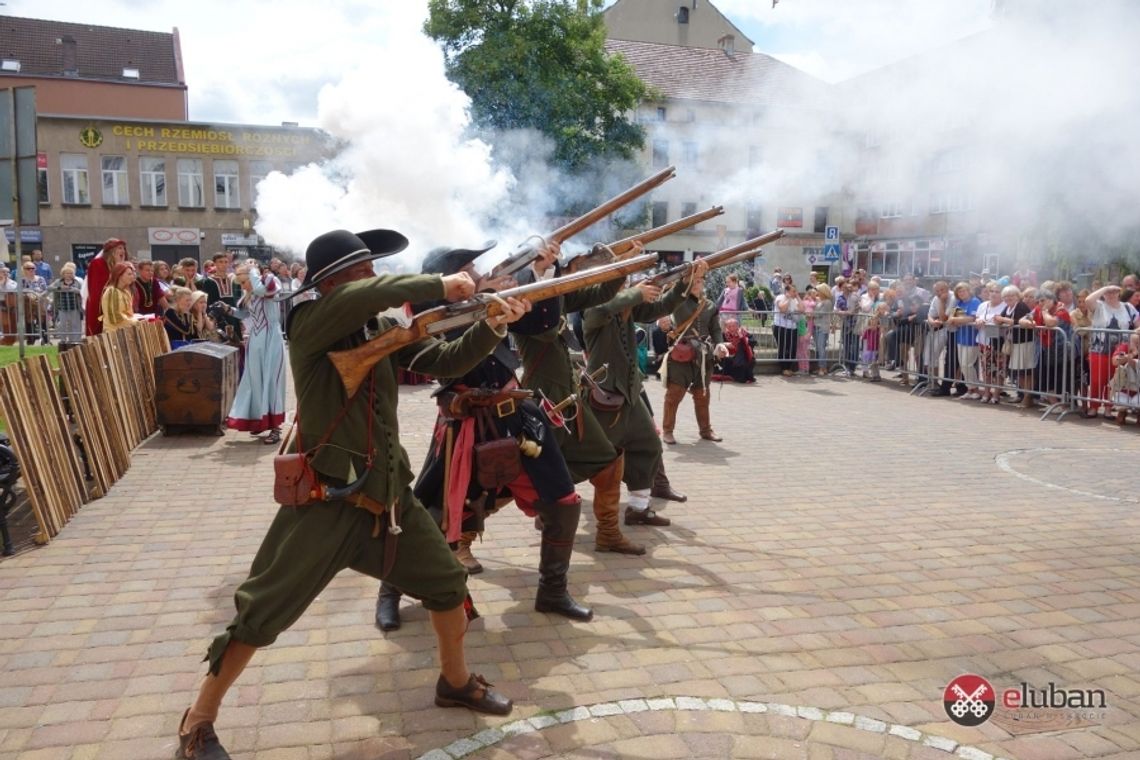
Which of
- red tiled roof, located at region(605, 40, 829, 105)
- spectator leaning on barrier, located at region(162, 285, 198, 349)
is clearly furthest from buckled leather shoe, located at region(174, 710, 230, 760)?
red tiled roof, located at region(605, 40, 829, 105)

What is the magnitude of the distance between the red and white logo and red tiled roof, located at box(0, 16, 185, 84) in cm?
5319

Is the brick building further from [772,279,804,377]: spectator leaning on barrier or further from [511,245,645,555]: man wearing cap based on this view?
[511,245,645,555]: man wearing cap

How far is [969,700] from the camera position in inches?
149

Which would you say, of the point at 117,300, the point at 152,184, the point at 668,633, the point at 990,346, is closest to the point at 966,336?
the point at 990,346

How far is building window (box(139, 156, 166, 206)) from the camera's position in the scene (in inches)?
1409

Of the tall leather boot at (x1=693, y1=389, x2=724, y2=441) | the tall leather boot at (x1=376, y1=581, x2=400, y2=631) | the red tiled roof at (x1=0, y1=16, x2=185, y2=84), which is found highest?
the red tiled roof at (x1=0, y1=16, x2=185, y2=84)

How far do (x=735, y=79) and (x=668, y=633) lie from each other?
13.9m

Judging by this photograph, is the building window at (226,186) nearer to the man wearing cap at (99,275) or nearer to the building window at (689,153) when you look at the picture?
the building window at (689,153)

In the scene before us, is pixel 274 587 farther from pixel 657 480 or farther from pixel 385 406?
pixel 657 480

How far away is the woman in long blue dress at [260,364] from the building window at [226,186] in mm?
29907

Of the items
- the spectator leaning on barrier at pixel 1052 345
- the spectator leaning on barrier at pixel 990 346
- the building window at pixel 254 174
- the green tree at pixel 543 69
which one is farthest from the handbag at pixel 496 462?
the building window at pixel 254 174

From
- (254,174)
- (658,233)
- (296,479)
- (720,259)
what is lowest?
(296,479)

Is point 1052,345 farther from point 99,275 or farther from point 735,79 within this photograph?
point 99,275

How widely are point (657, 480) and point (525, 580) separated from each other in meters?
2.22
